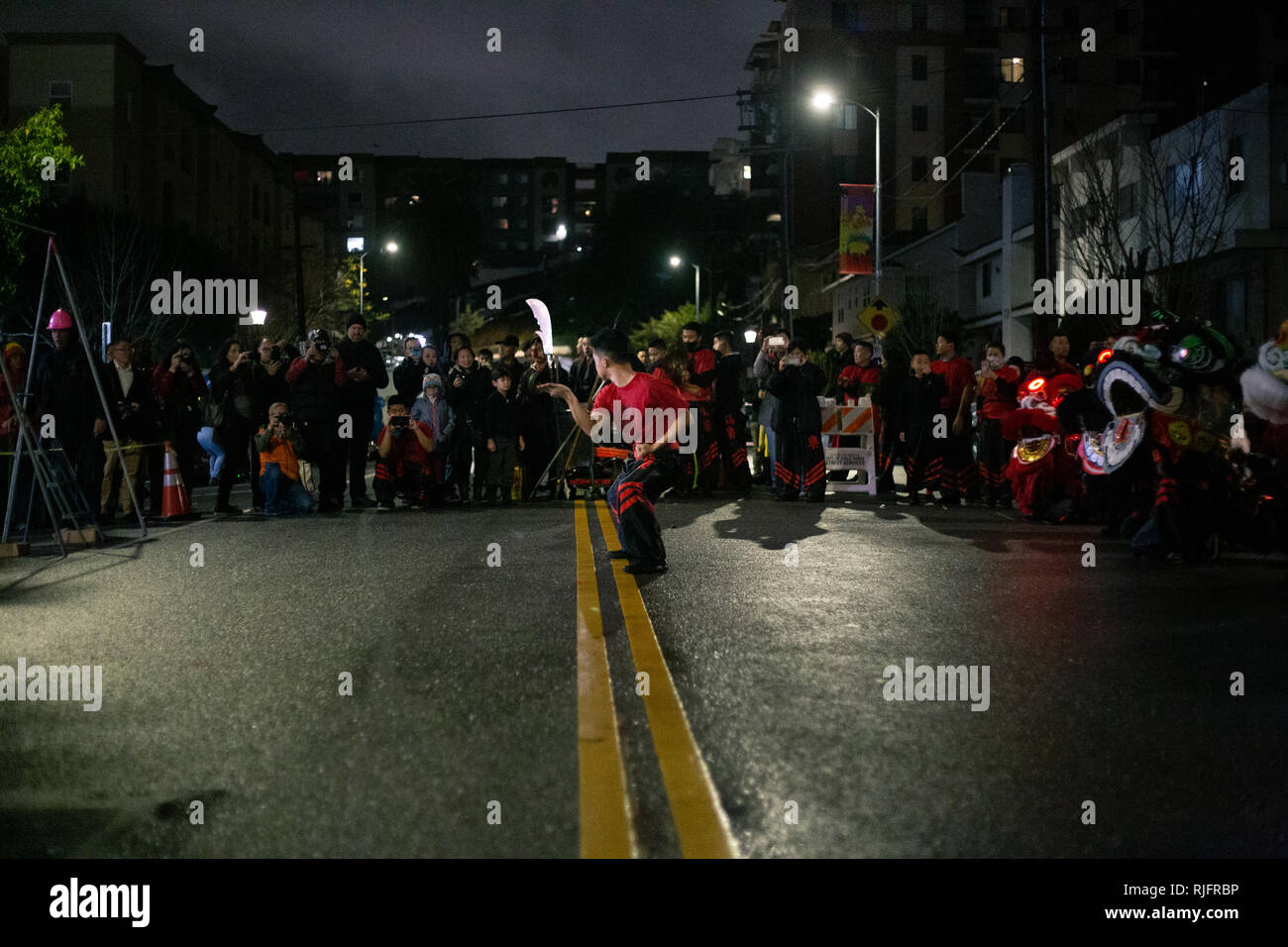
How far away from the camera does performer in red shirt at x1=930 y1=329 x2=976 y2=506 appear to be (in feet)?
57.0

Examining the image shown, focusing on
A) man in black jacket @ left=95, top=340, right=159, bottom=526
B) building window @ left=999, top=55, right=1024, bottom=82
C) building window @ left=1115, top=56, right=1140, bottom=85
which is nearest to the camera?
A: man in black jacket @ left=95, top=340, right=159, bottom=526

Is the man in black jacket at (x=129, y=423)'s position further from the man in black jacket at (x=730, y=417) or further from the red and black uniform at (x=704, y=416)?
the man in black jacket at (x=730, y=417)

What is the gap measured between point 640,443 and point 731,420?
8890 mm

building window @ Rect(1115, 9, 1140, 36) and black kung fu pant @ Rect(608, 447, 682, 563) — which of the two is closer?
black kung fu pant @ Rect(608, 447, 682, 563)

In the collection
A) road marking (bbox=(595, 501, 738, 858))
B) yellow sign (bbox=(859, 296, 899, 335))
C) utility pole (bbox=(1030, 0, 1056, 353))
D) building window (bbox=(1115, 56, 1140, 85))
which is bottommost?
road marking (bbox=(595, 501, 738, 858))

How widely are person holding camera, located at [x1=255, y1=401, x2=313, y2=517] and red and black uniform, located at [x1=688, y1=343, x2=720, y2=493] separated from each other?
5.37m

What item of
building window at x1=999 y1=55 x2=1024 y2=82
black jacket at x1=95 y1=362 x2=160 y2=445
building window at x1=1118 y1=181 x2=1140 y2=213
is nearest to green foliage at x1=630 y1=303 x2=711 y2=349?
building window at x1=999 y1=55 x2=1024 y2=82

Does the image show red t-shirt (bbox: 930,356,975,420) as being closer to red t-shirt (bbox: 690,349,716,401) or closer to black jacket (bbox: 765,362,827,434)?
black jacket (bbox: 765,362,827,434)

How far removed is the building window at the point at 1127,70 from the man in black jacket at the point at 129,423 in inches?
2793

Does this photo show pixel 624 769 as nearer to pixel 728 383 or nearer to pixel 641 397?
pixel 641 397

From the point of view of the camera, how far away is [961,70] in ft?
252

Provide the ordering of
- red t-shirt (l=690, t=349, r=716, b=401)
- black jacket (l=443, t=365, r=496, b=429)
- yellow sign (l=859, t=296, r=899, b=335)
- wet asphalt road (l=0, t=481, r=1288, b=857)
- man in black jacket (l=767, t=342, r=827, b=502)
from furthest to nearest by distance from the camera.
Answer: yellow sign (l=859, t=296, r=899, b=335), red t-shirt (l=690, t=349, r=716, b=401), black jacket (l=443, t=365, r=496, b=429), man in black jacket (l=767, t=342, r=827, b=502), wet asphalt road (l=0, t=481, r=1288, b=857)
